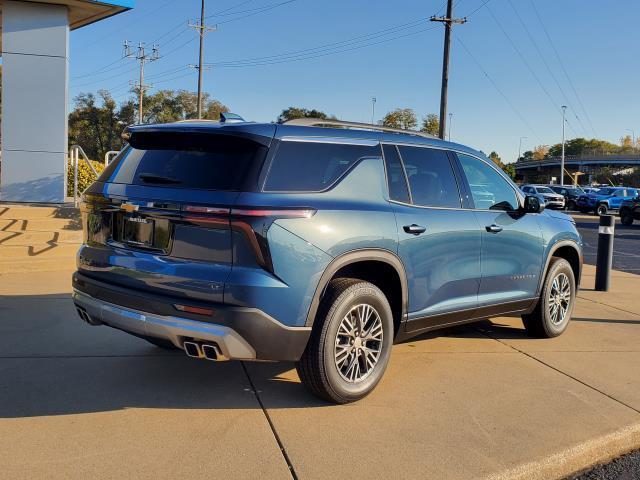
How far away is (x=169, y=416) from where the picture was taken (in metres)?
3.93

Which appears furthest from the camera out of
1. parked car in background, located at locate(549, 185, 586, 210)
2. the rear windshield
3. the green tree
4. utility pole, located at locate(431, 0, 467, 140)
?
the green tree

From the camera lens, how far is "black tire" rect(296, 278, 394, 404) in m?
3.97

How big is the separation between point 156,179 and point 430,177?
217cm

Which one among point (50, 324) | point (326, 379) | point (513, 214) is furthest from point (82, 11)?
point (326, 379)

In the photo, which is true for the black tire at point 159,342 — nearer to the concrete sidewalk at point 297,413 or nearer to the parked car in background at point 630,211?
the concrete sidewalk at point 297,413

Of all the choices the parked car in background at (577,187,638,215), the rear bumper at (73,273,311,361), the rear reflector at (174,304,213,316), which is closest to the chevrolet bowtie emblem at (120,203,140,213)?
the rear bumper at (73,273,311,361)

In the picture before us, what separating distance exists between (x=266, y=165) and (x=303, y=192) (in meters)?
0.30

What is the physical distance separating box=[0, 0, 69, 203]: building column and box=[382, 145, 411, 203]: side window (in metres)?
10.5

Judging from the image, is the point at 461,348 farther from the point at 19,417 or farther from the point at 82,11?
the point at 82,11

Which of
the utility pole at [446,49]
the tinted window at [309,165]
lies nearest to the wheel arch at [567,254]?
the tinted window at [309,165]

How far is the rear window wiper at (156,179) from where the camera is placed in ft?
12.8

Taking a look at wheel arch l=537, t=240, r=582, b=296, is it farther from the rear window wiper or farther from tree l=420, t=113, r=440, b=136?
tree l=420, t=113, r=440, b=136

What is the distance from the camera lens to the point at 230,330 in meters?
3.60

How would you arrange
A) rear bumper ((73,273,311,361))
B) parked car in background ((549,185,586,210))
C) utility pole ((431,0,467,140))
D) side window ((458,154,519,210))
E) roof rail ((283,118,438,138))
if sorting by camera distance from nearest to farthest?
rear bumper ((73,273,311,361)) < roof rail ((283,118,438,138)) < side window ((458,154,519,210)) < utility pole ((431,0,467,140)) < parked car in background ((549,185,586,210))
